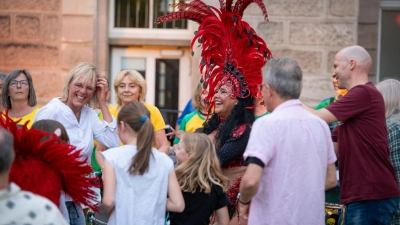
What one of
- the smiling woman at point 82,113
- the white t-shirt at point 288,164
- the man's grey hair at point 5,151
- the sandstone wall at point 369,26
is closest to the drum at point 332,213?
the smiling woman at point 82,113

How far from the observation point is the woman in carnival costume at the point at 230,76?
571 centimetres

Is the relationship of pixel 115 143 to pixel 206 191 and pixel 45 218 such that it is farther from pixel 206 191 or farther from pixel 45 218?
pixel 45 218

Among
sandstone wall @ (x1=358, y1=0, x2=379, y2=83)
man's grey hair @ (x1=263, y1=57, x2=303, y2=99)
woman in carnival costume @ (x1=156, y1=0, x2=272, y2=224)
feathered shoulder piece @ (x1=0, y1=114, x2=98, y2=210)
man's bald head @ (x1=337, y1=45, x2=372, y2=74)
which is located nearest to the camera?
feathered shoulder piece @ (x1=0, y1=114, x2=98, y2=210)

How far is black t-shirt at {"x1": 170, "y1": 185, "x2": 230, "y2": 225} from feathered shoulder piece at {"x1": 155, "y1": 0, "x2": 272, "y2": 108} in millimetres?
1101

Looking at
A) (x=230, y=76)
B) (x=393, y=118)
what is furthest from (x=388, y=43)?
(x=230, y=76)

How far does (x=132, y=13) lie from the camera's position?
10359 mm

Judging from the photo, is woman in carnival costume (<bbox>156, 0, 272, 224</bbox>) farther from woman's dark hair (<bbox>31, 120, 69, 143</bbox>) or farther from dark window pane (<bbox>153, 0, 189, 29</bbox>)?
dark window pane (<bbox>153, 0, 189, 29</bbox>)

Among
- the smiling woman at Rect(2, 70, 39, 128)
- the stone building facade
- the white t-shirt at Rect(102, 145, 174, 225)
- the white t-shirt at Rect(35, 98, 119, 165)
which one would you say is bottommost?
the white t-shirt at Rect(102, 145, 174, 225)

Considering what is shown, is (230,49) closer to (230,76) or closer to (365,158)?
(230,76)

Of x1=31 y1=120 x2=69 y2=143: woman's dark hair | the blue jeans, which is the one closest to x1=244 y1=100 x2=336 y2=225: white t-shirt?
the blue jeans

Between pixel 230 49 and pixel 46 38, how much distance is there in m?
4.14

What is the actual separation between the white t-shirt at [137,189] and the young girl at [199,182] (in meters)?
0.44

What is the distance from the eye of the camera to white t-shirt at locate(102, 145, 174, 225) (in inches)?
175

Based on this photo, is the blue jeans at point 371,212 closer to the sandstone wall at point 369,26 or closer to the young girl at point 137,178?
the young girl at point 137,178
